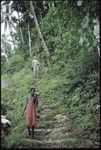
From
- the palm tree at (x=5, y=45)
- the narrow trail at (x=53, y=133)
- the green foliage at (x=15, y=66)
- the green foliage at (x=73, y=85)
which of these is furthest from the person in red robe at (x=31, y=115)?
the palm tree at (x=5, y=45)

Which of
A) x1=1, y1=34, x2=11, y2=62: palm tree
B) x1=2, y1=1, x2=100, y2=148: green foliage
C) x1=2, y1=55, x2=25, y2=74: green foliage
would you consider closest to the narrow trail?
x1=2, y1=1, x2=100, y2=148: green foliage

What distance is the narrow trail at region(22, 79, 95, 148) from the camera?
413 inches

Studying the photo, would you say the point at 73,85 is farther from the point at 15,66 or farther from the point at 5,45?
the point at 5,45

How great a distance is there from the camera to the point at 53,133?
12.1 m

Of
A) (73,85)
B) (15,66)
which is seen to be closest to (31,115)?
(73,85)

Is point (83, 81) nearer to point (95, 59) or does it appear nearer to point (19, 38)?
point (95, 59)

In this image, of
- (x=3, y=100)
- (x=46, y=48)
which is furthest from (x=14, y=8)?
(x=3, y=100)

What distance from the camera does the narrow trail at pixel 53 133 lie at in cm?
1050

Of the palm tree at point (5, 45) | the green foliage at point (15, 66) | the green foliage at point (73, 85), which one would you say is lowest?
the green foliage at point (73, 85)

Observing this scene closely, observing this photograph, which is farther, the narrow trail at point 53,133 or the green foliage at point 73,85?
the green foliage at point 73,85

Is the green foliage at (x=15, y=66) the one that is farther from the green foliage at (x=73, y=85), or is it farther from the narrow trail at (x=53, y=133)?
the narrow trail at (x=53, y=133)

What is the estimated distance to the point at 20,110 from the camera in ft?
56.3

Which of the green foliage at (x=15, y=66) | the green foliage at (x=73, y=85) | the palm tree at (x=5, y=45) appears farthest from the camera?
the palm tree at (x=5, y=45)

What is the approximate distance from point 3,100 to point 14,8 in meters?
14.0
